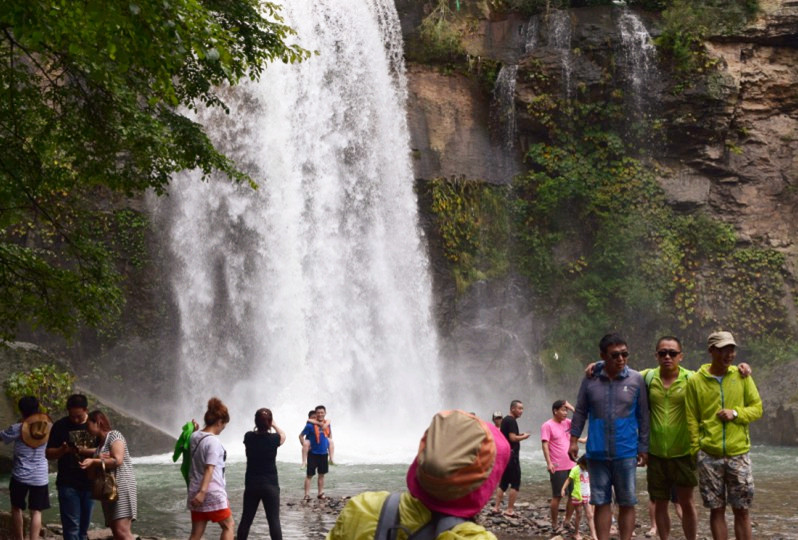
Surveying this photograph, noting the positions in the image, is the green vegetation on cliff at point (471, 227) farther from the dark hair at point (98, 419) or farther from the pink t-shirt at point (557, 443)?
the dark hair at point (98, 419)

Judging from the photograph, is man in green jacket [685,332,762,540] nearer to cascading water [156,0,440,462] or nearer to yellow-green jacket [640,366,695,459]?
yellow-green jacket [640,366,695,459]

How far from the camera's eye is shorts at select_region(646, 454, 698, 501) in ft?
23.9

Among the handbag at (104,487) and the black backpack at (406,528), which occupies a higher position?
the black backpack at (406,528)

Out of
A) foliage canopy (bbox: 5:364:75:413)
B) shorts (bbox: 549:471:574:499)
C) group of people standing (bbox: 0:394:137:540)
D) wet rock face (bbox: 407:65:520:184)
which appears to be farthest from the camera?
wet rock face (bbox: 407:65:520:184)

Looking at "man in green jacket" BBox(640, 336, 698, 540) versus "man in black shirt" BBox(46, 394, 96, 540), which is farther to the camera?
"man in black shirt" BBox(46, 394, 96, 540)

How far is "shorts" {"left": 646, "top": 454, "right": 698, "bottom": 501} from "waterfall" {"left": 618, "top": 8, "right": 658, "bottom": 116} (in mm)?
20048

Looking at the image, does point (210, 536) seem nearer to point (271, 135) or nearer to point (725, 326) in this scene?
point (271, 135)

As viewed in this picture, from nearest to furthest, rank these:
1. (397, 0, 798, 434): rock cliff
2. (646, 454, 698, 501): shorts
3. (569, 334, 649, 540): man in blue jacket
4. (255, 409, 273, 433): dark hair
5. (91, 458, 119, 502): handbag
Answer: (569, 334, 649, 540): man in blue jacket
(646, 454, 698, 501): shorts
(91, 458, 119, 502): handbag
(255, 409, 273, 433): dark hair
(397, 0, 798, 434): rock cliff

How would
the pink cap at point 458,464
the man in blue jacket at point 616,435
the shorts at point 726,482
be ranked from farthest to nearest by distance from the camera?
the man in blue jacket at point 616,435 < the shorts at point 726,482 < the pink cap at point 458,464

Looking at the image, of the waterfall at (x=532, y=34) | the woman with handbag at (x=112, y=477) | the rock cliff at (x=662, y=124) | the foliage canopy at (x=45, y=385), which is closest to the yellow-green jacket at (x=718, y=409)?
the woman with handbag at (x=112, y=477)

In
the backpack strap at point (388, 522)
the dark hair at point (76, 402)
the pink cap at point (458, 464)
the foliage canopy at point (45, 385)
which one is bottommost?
the foliage canopy at point (45, 385)

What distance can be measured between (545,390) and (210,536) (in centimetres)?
1619

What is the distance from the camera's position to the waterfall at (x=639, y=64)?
2577 centimetres

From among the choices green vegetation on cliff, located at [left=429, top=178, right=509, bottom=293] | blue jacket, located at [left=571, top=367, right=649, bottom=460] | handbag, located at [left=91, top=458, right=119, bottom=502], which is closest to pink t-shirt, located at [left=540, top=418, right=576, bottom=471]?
blue jacket, located at [left=571, top=367, right=649, bottom=460]
